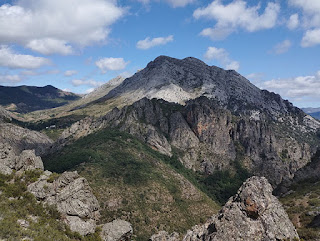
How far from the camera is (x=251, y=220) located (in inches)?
1351

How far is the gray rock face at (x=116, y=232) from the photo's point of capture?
3766 cm

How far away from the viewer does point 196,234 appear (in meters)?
38.0

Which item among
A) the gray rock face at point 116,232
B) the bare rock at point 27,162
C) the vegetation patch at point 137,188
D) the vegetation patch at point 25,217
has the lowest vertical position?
the vegetation patch at point 137,188

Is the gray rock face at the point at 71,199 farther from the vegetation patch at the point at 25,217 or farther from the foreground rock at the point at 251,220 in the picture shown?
the foreground rock at the point at 251,220

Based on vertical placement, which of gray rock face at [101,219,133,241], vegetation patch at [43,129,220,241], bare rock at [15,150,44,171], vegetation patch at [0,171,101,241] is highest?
bare rock at [15,150,44,171]

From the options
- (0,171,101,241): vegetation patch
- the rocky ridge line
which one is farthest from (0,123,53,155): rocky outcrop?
(0,171,101,241): vegetation patch

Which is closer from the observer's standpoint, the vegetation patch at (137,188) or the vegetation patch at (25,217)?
the vegetation patch at (25,217)

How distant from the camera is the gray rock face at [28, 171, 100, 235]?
3712cm

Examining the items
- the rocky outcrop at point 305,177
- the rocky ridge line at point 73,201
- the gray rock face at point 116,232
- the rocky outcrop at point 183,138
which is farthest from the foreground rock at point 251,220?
the rocky outcrop at point 183,138

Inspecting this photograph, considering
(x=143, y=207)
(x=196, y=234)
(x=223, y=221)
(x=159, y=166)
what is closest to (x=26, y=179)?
(x=196, y=234)

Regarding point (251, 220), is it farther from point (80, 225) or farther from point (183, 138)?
point (183, 138)

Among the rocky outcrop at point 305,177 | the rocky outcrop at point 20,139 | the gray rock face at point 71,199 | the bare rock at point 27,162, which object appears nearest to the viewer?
the gray rock face at point 71,199

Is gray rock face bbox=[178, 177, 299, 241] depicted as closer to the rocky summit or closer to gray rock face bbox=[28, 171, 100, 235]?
the rocky summit

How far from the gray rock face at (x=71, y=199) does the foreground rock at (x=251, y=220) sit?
15159 millimetres
